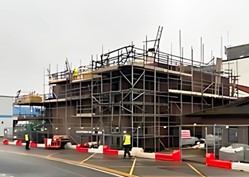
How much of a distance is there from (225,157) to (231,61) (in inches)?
1119

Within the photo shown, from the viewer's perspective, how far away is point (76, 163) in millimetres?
19594

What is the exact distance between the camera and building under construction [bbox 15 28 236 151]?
27109mm

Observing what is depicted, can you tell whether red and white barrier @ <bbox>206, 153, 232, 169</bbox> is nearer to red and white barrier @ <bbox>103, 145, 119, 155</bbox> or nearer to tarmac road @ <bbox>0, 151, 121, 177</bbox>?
tarmac road @ <bbox>0, 151, 121, 177</bbox>

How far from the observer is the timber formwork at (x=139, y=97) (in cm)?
2709

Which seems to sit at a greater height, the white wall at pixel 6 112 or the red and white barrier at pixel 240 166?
the white wall at pixel 6 112

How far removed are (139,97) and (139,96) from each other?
63 centimetres

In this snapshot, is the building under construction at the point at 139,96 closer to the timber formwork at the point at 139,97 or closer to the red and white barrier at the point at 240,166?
the timber formwork at the point at 139,97

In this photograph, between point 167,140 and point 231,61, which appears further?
point 231,61

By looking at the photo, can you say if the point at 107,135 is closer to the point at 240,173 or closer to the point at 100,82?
the point at 100,82

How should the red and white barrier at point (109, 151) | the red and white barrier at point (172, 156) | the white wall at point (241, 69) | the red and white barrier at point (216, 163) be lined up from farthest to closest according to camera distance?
the white wall at point (241, 69) → the red and white barrier at point (109, 151) → the red and white barrier at point (172, 156) → the red and white barrier at point (216, 163)

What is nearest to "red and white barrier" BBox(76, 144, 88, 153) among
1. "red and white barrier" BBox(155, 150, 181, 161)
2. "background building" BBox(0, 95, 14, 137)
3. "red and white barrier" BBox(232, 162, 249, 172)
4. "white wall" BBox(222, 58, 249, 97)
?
"red and white barrier" BBox(155, 150, 181, 161)

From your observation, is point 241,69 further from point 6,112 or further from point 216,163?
point 6,112

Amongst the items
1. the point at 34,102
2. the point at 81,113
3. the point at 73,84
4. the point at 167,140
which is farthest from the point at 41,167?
the point at 34,102

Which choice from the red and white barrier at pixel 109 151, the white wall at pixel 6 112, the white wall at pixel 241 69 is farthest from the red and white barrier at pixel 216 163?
the white wall at pixel 6 112
